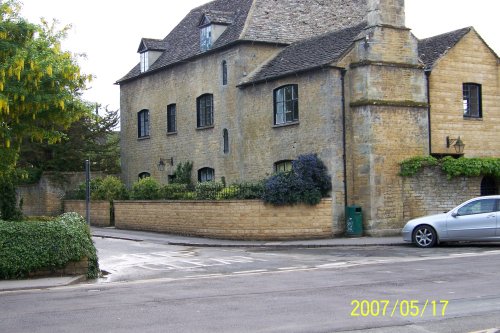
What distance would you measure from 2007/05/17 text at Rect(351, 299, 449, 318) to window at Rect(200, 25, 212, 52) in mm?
24052

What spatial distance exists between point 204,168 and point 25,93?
18828 millimetres

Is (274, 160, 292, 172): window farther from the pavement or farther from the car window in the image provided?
the car window

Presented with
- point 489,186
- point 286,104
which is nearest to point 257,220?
point 286,104

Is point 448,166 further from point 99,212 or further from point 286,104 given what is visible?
point 99,212

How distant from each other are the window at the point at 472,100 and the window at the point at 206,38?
1217 centimetres

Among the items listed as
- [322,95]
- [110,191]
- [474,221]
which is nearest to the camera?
[474,221]

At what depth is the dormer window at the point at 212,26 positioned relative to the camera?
3322cm

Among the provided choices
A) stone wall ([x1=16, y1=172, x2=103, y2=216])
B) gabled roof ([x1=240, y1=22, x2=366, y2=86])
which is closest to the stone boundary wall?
gabled roof ([x1=240, y1=22, x2=366, y2=86])

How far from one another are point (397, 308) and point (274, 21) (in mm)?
24210

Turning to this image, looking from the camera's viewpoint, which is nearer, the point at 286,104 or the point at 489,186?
the point at 489,186

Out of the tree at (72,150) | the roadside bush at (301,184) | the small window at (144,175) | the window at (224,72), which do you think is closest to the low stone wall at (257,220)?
the roadside bush at (301,184)

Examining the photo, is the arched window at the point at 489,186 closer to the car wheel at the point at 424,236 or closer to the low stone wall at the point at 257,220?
the low stone wall at the point at 257,220

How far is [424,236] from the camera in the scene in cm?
2108

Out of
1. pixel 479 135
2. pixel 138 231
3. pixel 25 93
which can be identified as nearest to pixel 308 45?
pixel 479 135
